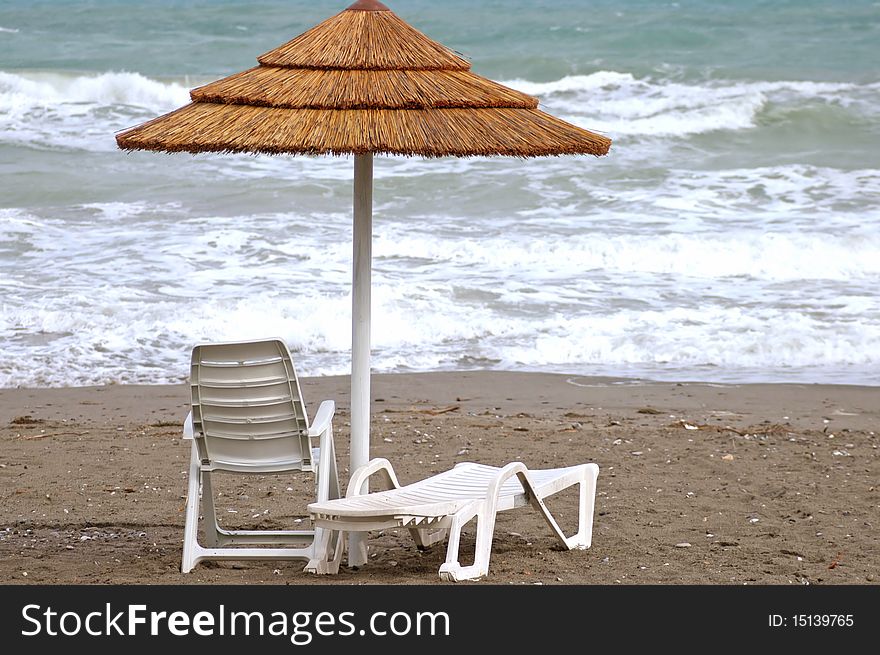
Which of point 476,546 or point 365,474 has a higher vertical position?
point 365,474

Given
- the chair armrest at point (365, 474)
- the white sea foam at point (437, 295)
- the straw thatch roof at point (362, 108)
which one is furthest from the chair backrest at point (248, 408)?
the white sea foam at point (437, 295)

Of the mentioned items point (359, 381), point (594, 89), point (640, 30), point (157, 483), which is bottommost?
point (157, 483)

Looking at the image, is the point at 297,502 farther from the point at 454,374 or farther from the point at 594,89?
the point at 594,89

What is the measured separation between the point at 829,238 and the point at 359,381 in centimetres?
936

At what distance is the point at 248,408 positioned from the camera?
428 centimetres

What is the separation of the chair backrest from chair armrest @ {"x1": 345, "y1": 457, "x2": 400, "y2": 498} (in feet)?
0.60

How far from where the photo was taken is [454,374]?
8.48m

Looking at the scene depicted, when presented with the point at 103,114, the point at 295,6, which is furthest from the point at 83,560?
the point at 295,6

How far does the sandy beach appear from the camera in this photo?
4.43 meters

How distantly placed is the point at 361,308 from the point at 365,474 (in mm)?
627

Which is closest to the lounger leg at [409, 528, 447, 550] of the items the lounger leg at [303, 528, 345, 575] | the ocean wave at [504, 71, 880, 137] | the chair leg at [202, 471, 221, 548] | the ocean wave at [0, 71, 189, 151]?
the lounger leg at [303, 528, 345, 575]

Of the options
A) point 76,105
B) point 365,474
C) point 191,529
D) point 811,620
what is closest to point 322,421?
point 365,474

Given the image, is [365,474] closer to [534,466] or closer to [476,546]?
[476,546]

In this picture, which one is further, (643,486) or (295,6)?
(295,6)
